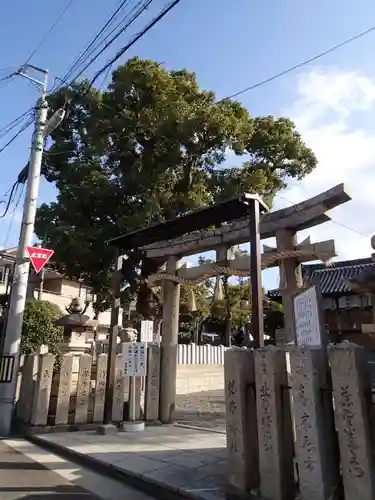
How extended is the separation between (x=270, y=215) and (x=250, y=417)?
4.77 metres

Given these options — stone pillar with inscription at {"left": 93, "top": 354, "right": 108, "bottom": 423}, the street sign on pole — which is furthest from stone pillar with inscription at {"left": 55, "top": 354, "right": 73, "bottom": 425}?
the street sign on pole

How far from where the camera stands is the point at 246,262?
29.8 feet

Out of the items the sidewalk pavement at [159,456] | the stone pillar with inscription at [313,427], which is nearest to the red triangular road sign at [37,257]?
the sidewalk pavement at [159,456]

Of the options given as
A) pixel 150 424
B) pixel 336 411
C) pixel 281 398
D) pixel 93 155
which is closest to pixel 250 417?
pixel 281 398

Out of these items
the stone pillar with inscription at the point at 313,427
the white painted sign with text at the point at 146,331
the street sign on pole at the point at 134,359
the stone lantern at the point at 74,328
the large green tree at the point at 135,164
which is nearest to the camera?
the stone pillar with inscription at the point at 313,427

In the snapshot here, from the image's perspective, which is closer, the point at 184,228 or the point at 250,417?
the point at 250,417

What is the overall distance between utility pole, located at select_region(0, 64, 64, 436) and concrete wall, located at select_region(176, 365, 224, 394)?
8466 millimetres

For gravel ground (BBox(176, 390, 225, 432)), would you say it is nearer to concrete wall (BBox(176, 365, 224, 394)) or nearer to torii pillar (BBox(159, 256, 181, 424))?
concrete wall (BBox(176, 365, 224, 394))

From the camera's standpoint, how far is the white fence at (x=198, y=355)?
709 inches

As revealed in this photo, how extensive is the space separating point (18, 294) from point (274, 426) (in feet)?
24.2

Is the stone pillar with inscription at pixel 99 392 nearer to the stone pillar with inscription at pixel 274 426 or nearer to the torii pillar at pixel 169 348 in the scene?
the torii pillar at pixel 169 348

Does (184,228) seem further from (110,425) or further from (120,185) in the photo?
(120,185)

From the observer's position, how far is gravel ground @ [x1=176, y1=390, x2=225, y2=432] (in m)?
10.1

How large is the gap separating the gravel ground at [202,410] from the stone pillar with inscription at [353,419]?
18.5 feet
